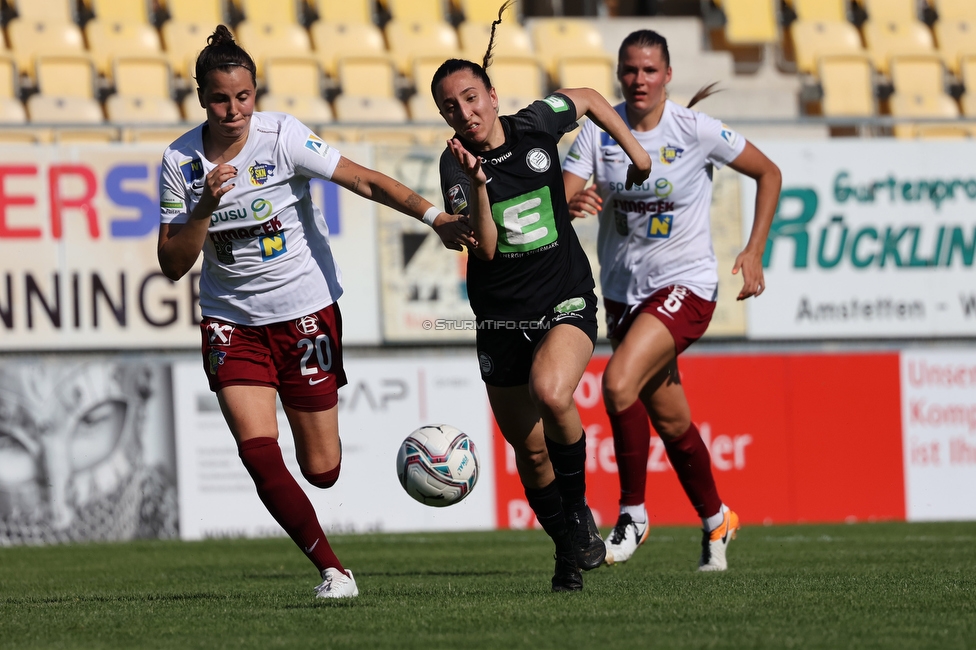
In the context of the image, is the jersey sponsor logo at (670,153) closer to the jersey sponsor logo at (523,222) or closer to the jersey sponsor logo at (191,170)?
the jersey sponsor logo at (523,222)

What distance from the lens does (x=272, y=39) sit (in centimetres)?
1506

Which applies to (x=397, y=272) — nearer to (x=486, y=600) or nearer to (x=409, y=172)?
(x=409, y=172)

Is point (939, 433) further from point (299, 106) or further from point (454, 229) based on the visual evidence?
point (454, 229)

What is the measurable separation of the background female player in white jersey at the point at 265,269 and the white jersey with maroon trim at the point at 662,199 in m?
1.82

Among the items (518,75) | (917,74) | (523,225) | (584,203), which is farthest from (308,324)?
(917,74)

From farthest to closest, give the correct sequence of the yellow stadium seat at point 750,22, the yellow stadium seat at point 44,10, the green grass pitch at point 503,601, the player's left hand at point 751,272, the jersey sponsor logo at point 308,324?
1. the yellow stadium seat at point 750,22
2. the yellow stadium seat at point 44,10
3. the player's left hand at point 751,272
4. the jersey sponsor logo at point 308,324
5. the green grass pitch at point 503,601

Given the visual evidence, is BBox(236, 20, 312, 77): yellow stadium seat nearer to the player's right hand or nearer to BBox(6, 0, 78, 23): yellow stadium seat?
BBox(6, 0, 78, 23): yellow stadium seat

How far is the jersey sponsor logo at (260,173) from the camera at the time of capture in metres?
5.86

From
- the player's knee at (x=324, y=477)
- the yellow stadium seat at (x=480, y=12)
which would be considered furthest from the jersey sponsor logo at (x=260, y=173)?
the yellow stadium seat at (x=480, y=12)

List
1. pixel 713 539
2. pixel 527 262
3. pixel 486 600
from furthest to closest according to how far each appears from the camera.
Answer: pixel 713 539 < pixel 527 262 < pixel 486 600

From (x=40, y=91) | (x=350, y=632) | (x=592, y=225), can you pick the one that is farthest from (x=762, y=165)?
(x=40, y=91)

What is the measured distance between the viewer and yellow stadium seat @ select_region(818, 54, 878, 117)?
15.6 metres

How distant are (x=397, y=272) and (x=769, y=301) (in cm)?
351

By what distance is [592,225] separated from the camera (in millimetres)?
12633
